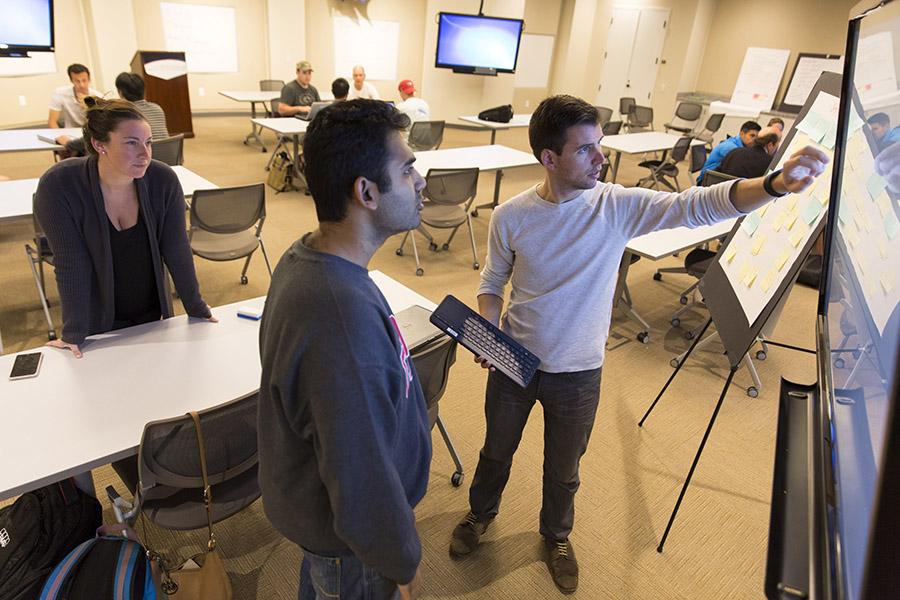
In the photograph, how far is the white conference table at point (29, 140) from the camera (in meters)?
4.10

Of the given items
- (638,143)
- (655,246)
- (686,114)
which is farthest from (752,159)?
(686,114)

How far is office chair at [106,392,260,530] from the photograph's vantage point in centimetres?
139

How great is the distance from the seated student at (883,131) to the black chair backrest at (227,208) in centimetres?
304

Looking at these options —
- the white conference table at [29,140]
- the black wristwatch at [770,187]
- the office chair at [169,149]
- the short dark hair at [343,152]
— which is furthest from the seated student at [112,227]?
the white conference table at [29,140]

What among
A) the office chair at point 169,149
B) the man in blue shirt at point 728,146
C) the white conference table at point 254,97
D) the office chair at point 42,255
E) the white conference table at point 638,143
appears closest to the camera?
the office chair at point 42,255

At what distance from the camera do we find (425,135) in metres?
5.90

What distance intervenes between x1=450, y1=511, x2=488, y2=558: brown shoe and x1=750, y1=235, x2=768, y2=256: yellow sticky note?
1.38 metres

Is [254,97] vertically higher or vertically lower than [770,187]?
lower

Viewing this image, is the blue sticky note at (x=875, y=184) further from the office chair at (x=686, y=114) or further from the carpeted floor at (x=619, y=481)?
the office chair at (x=686, y=114)

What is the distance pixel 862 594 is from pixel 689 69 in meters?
11.5

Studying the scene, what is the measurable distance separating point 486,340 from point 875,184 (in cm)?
94

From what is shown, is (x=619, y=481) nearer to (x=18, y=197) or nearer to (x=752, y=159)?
(x=752, y=159)

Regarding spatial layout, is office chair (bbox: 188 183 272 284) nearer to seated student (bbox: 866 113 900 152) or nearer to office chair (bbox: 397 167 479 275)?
office chair (bbox: 397 167 479 275)

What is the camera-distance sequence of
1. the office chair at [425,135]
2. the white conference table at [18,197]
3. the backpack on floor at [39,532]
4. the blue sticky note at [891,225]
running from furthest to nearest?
the office chair at [425,135]
the white conference table at [18,197]
the backpack on floor at [39,532]
the blue sticky note at [891,225]
